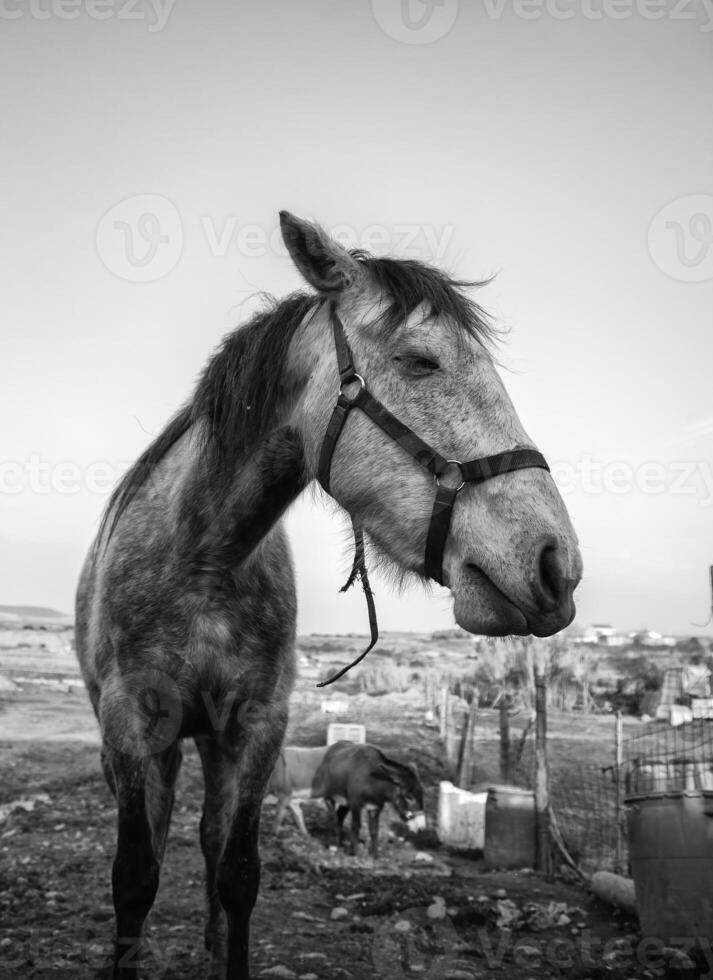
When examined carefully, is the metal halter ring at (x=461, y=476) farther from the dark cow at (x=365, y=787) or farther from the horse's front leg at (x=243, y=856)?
the dark cow at (x=365, y=787)

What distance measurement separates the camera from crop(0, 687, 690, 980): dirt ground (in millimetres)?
4406

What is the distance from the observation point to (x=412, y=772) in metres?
10.3

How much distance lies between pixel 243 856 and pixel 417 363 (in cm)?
225

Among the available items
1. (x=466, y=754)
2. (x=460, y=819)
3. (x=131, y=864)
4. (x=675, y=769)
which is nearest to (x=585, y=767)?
(x=466, y=754)

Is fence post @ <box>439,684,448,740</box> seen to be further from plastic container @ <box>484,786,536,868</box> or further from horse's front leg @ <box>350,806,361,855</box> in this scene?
plastic container @ <box>484,786,536,868</box>

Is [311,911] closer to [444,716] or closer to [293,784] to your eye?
[293,784]

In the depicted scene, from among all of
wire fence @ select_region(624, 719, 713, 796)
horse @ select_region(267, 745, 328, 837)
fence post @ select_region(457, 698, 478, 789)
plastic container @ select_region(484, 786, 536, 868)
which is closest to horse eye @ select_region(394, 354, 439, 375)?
wire fence @ select_region(624, 719, 713, 796)

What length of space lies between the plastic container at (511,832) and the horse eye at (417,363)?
23.6 ft

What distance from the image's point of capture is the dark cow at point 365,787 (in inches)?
385

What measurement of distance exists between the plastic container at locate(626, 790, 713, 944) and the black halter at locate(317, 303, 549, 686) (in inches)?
125

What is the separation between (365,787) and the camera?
9.88m

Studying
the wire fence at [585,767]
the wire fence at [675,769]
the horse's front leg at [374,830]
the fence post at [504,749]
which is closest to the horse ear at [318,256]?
the wire fence at [675,769]

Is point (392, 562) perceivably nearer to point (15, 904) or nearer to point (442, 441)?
point (442, 441)

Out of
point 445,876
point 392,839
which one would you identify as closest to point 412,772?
point 392,839
